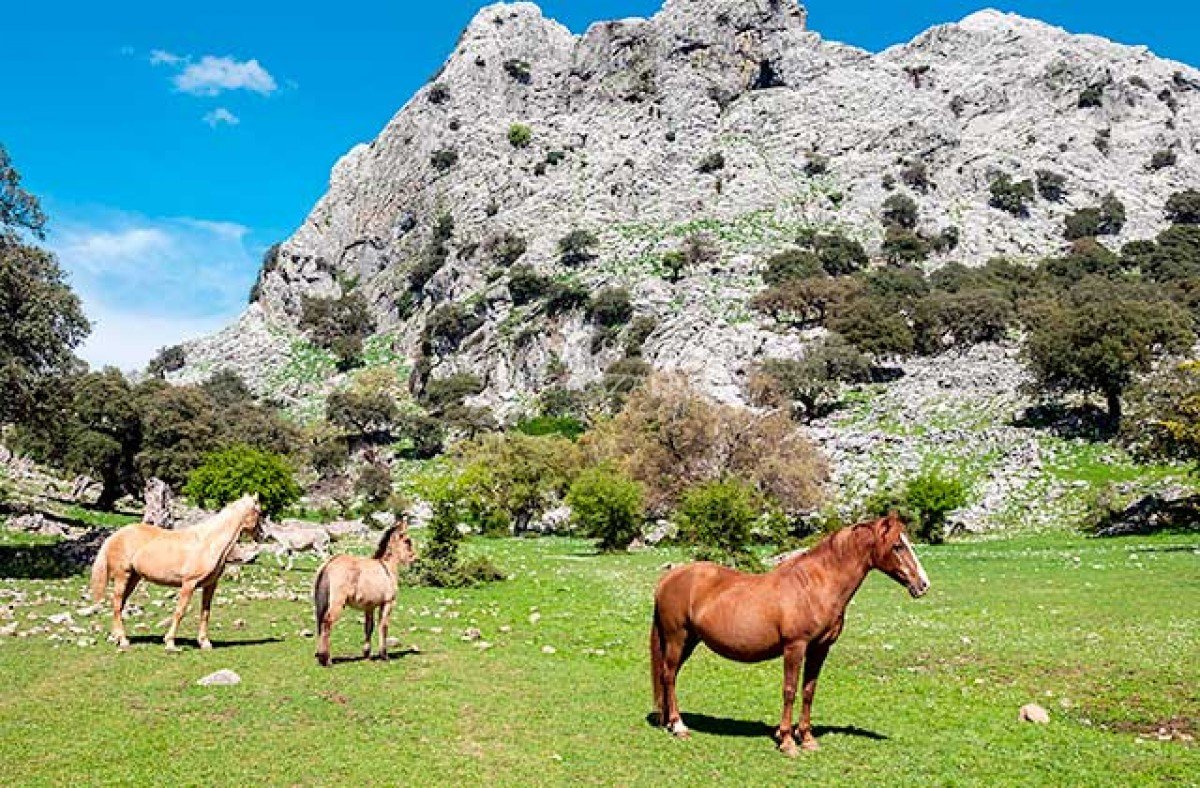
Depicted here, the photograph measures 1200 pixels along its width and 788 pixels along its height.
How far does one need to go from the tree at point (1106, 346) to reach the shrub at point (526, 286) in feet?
238

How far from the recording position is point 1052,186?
140625 millimetres

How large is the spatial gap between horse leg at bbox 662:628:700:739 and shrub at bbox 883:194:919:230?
138 m

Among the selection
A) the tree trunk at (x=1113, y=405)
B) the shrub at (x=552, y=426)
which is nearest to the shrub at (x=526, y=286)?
the shrub at (x=552, y=426)

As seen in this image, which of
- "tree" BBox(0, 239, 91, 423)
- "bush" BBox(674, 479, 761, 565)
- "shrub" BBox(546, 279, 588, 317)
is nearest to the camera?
"tree" BBox(0, 239, 91, 423)

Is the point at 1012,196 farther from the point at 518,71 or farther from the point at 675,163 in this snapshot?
the point at 518,71

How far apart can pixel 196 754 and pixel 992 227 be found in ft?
480

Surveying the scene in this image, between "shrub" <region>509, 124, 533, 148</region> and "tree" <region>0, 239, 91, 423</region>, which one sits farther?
"shrub" <region>509, 124, 533, 148</region>

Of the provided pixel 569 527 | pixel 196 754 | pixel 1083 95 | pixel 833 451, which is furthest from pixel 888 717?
pixel 1083 95

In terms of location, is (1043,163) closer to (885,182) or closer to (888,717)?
(885,182)

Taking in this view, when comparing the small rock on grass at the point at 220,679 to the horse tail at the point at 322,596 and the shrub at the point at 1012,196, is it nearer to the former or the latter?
the horse tail at the point at 322,596

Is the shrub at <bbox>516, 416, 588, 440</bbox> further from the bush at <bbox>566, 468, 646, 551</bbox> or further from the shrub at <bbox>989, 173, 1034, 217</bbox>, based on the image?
the shrub at <bbox>989, 173, 1034, 217</bbox>

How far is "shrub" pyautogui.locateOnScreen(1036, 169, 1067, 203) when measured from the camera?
141m

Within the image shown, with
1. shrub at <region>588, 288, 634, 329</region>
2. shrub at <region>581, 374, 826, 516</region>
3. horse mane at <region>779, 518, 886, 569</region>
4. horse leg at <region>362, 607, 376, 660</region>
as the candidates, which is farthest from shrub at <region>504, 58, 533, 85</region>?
horse mane at <region>779, 518, 886, 569</region>

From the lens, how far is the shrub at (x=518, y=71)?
592 feet
